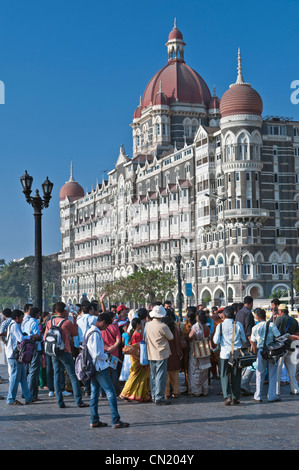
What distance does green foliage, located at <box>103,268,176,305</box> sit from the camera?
62.6 m

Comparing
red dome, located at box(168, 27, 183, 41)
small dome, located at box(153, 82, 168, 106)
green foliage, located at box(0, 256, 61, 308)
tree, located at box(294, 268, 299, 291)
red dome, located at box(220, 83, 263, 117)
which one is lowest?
tree, located at box(294, 268, 299, 291)

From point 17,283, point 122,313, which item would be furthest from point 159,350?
point 17,283

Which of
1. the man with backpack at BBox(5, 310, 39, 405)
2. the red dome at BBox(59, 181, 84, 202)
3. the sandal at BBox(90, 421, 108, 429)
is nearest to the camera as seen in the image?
the sandal at BBox(90, 421, 108, 429)

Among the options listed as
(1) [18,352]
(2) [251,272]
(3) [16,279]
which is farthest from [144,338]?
(3) [16,279]

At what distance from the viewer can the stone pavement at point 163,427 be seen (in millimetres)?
8344

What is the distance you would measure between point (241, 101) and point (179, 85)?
21.3 m

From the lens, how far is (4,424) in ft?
33.8

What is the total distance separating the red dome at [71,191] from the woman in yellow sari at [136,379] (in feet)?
295

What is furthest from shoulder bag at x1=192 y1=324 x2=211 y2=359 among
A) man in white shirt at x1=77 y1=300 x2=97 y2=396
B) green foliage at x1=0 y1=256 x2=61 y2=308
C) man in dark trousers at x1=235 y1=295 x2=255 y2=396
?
green foliage at x1=0 y1=256 x2=61 y2=308

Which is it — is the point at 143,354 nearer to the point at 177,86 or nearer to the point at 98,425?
the point at 98,425

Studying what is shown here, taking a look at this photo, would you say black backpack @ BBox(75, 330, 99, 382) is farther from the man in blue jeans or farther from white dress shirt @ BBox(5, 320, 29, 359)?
white dress shirt @ BBox(5, 320, 29, 359)

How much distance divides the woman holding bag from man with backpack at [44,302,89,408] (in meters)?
2.31

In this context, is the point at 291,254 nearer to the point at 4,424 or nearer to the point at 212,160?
the point at 212,160

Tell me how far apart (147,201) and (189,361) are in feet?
193
